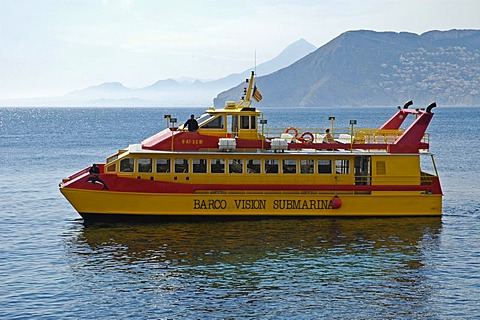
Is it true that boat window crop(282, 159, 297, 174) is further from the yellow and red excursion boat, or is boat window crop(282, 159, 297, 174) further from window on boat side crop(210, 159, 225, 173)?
window on boat side crop(210, 159, 225, 173)

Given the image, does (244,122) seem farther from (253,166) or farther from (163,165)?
(163,165)

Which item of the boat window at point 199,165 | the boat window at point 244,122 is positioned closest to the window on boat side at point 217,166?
the boat window at point 199,165

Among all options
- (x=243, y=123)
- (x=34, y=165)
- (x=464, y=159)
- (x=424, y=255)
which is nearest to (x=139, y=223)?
(x=243, y=123)

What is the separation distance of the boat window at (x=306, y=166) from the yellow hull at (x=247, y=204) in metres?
1.42

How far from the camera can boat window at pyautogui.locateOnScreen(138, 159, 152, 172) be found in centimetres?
3303

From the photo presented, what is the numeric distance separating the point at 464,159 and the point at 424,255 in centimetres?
3991

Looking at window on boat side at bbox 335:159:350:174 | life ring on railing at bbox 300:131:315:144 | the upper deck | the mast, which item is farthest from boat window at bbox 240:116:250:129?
window on boat side at bbox 335:159:350:174

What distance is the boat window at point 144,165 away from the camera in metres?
33.0

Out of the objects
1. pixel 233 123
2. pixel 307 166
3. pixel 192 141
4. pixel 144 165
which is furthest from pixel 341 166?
pixel 144 165

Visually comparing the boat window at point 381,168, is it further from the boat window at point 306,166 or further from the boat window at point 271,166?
the boat window at point 271,166

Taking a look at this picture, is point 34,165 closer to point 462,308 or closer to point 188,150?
point 188,150

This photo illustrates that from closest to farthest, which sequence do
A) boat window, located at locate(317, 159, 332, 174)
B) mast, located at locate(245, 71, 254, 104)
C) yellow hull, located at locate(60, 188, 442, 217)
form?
yellow hull, located at locate(60, 188, 442, 217) → boat window, located at locate(317, 159, 332, 174) → mast, located at locate(245, 71, 254, 104)

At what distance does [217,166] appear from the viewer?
109 ft

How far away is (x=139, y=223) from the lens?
32500 millimetres
